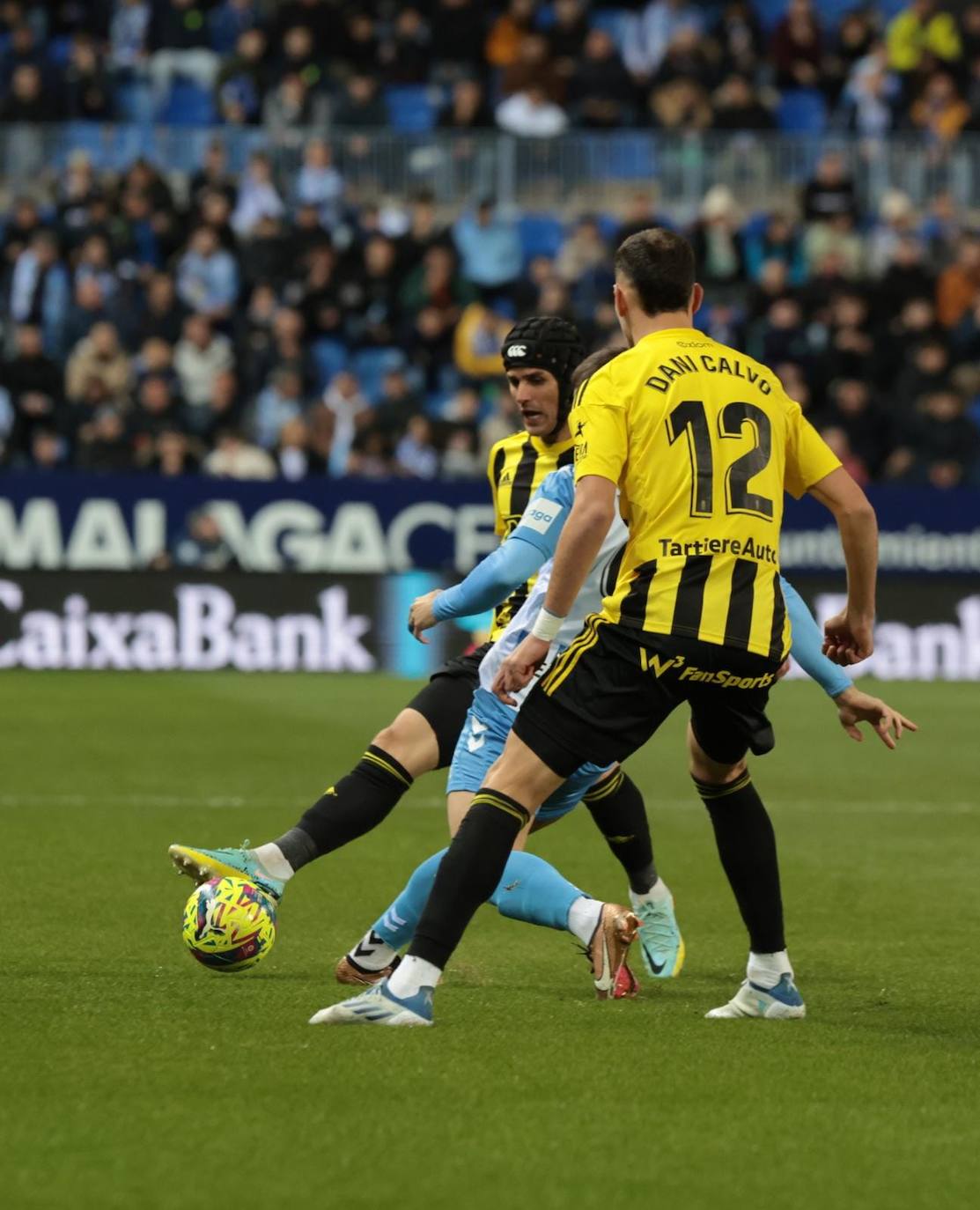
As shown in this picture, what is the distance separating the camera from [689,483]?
19.0ft

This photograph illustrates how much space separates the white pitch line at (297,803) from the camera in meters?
11.1

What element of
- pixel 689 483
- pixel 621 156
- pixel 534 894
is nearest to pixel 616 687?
pixel 689 483

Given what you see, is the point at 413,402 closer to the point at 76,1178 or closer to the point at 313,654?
the point at 313,654

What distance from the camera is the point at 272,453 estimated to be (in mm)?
20312

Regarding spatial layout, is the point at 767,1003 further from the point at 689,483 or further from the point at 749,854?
the point at 689,483

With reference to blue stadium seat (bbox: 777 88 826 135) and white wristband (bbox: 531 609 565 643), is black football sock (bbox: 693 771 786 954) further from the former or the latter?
blue stadium seat (bbox: 777 88 826 135)

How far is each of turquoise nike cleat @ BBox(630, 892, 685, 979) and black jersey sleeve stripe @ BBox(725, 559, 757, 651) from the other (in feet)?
5.03

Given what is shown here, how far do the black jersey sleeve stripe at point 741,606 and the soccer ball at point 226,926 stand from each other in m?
1.67

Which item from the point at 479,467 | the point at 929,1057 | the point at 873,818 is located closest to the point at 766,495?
the point at 929,1057

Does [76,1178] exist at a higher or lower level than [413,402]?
lower

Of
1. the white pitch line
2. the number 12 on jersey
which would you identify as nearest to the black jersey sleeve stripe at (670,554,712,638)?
the number 12 on jersey

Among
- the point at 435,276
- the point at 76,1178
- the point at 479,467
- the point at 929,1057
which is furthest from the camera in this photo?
the point at 435,276

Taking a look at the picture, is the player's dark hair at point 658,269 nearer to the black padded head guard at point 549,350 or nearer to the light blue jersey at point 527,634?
the light blue jersey at point 527,634

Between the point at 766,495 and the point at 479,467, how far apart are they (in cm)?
1406
